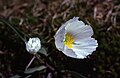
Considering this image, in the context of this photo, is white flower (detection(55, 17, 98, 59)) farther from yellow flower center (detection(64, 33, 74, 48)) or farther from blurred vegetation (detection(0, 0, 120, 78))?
blurred vegetation (detection(0, 0, 120, 78))

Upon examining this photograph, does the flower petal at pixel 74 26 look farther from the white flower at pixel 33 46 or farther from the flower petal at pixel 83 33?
the white flower at pixel 33 46

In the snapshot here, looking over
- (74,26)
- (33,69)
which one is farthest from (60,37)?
(33,69)

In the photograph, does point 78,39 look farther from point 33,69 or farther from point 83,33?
point 33,69

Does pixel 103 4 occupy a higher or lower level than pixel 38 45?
higher

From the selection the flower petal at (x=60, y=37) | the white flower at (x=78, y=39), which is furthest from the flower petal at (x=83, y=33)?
the flower petal at (x=60, y=37)

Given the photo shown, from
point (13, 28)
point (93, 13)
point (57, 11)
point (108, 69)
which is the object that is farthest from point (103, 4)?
point (13, 28)

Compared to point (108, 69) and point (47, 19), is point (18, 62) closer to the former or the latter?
point (47, 19)
